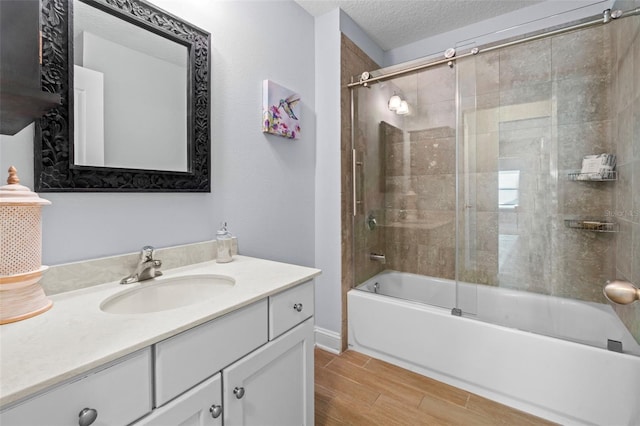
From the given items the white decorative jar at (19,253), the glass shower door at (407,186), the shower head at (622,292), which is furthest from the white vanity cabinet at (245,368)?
the glass shower door at (407,186)

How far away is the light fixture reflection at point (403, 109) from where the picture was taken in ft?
8.01

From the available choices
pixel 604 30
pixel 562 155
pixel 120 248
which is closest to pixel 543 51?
pixel 604 30

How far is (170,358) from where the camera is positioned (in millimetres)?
696

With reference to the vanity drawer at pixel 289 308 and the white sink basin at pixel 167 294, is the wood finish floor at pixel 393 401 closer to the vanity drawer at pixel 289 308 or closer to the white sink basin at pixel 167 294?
the vanity drawer at pixel 289 308

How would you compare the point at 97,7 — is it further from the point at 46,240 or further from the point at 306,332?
the point at 306,332

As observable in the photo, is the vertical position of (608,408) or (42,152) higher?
(42,152)

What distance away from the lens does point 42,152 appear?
0.91m

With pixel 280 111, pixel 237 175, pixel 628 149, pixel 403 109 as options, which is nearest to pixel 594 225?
pixel 628 149

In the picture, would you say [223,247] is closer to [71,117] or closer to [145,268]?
[145,268]

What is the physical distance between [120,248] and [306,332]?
2.67ft

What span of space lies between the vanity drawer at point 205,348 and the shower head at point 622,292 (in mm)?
911

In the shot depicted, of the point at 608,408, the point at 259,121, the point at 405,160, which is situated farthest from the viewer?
the point at 405,160

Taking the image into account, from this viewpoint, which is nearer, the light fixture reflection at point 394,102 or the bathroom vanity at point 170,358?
the bathroom vanity at point 170,358

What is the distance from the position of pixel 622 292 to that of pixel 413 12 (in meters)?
2.34
